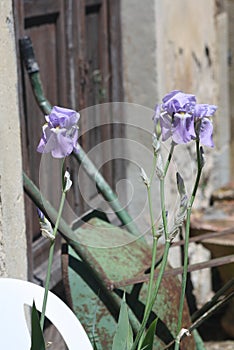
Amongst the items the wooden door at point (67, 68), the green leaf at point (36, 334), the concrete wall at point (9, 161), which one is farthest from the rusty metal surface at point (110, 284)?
the green leaf at point (36, 334)

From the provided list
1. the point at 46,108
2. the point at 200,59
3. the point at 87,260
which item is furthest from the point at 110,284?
the point at 200,59

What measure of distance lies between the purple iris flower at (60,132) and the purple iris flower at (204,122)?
0.83 feet

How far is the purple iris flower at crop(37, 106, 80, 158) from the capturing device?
1.59m

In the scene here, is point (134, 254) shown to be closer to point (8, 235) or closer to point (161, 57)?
point (8, 235)

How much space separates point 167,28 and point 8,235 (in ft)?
6.78

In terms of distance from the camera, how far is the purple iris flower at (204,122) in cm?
167

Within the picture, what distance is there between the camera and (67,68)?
10.6 feet

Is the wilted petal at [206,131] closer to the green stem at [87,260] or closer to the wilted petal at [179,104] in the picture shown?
the wilted petal at [179,104]

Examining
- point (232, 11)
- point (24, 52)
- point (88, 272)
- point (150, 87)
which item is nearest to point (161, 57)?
point (150, 87)

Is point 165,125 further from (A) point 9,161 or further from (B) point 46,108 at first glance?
(B) point 46,108

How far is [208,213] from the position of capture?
4484mm

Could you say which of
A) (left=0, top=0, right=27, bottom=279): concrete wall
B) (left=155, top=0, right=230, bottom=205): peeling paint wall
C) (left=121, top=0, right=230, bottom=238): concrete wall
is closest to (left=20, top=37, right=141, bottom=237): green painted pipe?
(left=0, top=0, right=27, bottom=279): concrete wall

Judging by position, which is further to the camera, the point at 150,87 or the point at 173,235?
the point at 150,87

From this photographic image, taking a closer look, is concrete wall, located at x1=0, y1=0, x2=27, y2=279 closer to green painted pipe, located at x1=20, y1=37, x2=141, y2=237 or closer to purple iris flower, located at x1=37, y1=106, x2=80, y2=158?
green painted pipe, located at x1=20, y1=37, x2=141, y2=237
